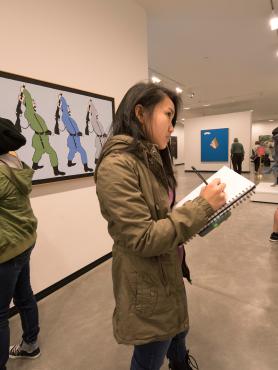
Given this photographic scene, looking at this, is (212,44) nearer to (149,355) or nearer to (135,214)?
(135,214)

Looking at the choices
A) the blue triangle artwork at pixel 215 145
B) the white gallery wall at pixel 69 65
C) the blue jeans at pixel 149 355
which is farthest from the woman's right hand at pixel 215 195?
the blue triangle artwork at pixel 215 145

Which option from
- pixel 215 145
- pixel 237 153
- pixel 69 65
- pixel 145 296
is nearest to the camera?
pixel 145 296

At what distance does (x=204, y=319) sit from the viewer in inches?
74.6

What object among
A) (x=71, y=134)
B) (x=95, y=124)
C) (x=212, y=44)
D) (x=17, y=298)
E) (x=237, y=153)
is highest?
(x=212, y=44)

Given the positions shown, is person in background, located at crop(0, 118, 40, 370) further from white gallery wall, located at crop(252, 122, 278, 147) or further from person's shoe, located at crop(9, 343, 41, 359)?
white gallery wall, located at crop(252, 122, 278, 147)

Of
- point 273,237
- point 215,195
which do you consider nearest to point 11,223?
point 215,195

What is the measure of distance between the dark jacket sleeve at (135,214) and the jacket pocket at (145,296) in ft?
0.37

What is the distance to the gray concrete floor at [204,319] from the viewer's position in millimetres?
1557

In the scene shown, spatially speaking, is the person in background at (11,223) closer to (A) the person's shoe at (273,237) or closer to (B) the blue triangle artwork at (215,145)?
(A) the person's shoe at (273,237)

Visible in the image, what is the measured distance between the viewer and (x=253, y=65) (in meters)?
5.92

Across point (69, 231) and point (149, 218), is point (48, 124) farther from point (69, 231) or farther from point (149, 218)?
point (149, 218)

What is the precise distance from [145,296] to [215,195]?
0.40m

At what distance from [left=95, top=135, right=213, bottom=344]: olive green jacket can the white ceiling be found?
323 centimetres

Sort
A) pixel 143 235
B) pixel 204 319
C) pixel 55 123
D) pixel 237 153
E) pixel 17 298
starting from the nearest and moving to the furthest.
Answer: pixel 143 235
pixel 17 298
pixel 204 319
pixel 55 123
pixel 237 153
